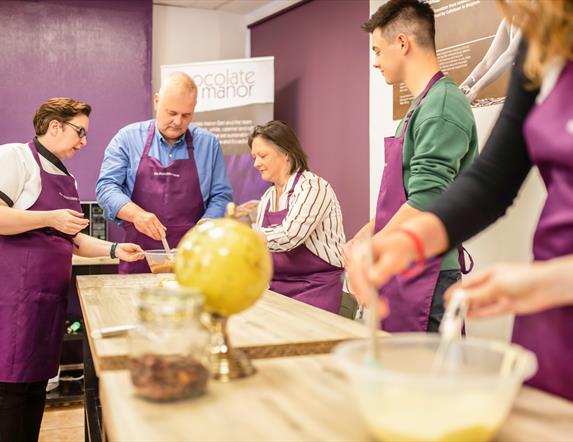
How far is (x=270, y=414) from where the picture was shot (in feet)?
3.01

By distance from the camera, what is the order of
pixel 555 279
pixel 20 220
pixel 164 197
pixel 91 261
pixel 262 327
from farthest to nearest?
pixel 91 261 < pixel 164 197 < pixel 20 220 < pixel 262 327 < pixel 555 279

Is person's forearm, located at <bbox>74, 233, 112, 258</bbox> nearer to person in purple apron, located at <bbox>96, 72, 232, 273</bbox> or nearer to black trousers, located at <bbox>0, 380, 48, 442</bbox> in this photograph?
person in purple apron, located at <bbox>96, 72, 232, 273</bbox>

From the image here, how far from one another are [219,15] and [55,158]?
3.36m

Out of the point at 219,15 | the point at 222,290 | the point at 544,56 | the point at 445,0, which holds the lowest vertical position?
the point at 222,290

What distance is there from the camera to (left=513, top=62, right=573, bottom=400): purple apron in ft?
3.28

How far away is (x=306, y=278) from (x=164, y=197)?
84 cm

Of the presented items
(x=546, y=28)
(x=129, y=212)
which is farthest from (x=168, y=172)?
(x=546, y=28)

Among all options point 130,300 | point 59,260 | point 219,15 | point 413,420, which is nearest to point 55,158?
point 59,260

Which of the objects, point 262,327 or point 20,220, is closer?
point 262,327

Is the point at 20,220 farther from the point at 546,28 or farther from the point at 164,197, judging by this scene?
the point at 546,28

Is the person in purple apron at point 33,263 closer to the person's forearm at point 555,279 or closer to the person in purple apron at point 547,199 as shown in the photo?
the person in purple apron at point 547,199

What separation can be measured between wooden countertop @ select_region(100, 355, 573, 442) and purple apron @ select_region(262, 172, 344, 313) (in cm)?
206

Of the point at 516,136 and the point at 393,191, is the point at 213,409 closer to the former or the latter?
the point at 516,136

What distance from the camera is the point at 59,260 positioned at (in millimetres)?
2783
